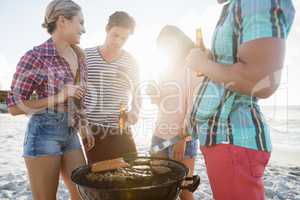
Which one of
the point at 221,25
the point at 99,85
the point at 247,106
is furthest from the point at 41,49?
the point at 247,106

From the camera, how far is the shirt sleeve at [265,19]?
152cm

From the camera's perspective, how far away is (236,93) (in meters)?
1.82

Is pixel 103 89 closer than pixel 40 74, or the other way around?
pixel 40 74

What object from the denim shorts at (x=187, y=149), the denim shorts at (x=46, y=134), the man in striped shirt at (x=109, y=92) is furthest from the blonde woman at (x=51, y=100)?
the denim shorts at (x=187, y=149)

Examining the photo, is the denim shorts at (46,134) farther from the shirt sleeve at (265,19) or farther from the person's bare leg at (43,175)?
the shirt sleeve at (265,19)

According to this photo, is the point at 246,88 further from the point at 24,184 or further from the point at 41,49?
the point at 24,184

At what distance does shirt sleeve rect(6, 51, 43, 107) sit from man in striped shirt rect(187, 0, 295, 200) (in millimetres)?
1601

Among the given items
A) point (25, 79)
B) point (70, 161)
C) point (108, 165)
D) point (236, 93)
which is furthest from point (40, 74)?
point (236, 93)

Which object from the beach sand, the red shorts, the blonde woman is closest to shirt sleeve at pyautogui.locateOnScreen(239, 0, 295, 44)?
the red shorts

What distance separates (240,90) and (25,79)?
1963mm

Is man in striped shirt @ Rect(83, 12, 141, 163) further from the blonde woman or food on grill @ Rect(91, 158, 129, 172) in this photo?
food on grill @ Rect(91, 158, 129, 172)

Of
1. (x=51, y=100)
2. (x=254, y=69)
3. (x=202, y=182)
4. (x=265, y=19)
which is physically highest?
(x=265, y=19)

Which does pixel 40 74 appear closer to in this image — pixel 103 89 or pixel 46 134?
pixel 46 134

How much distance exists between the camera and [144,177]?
2.44 metres
